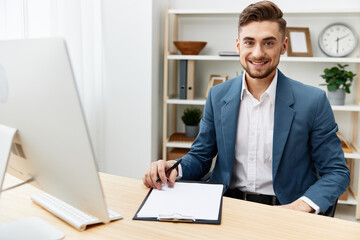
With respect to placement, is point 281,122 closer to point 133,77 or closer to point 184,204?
point 184,204

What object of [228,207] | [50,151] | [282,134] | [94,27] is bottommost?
[228,207]

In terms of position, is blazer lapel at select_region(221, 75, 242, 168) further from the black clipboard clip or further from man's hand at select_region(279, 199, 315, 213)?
the black clipboard clip

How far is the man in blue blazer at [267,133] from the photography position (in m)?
1.46

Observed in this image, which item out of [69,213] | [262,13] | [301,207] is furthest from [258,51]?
[69,213]

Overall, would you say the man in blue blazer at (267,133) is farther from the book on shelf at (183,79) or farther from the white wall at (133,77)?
the book on shelf at (183,79)

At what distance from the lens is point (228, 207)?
1.08m

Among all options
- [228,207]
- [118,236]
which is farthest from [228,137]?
[118,236]

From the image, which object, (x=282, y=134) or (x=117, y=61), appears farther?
(x=117, y=61)

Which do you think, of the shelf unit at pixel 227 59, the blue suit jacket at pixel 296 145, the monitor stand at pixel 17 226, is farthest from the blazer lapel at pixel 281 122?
the shelf unit at pixel 227 59

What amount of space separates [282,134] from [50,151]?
982 mm

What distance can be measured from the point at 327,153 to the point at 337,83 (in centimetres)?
152

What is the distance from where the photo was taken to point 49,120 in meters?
0.69

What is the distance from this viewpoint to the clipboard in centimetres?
99

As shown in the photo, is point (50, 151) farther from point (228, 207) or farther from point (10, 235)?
point (228, 207)
